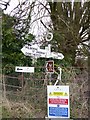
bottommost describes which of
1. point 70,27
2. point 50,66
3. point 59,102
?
point 59,102

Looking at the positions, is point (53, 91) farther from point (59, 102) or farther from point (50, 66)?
point (50, 66)

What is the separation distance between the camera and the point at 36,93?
205 cm

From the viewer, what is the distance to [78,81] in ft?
6.54

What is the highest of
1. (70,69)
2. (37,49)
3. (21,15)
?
(21,15)

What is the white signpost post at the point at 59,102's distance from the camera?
6.36 ft

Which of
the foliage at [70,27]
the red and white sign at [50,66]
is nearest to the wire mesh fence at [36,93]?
the red and white sign at [50,66]

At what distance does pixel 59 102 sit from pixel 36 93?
223mm

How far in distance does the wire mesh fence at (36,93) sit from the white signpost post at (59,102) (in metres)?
0.04

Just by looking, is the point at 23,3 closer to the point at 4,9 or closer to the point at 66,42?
the point at 4,9

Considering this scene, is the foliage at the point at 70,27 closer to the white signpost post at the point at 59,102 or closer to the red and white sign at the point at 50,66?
the red and white sign at the point at 50,66

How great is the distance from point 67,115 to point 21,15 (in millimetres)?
922

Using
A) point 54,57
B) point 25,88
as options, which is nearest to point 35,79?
point 25,88

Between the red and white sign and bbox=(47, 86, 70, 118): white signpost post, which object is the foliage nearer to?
the red and white sign

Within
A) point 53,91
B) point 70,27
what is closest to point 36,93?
point 53,91
